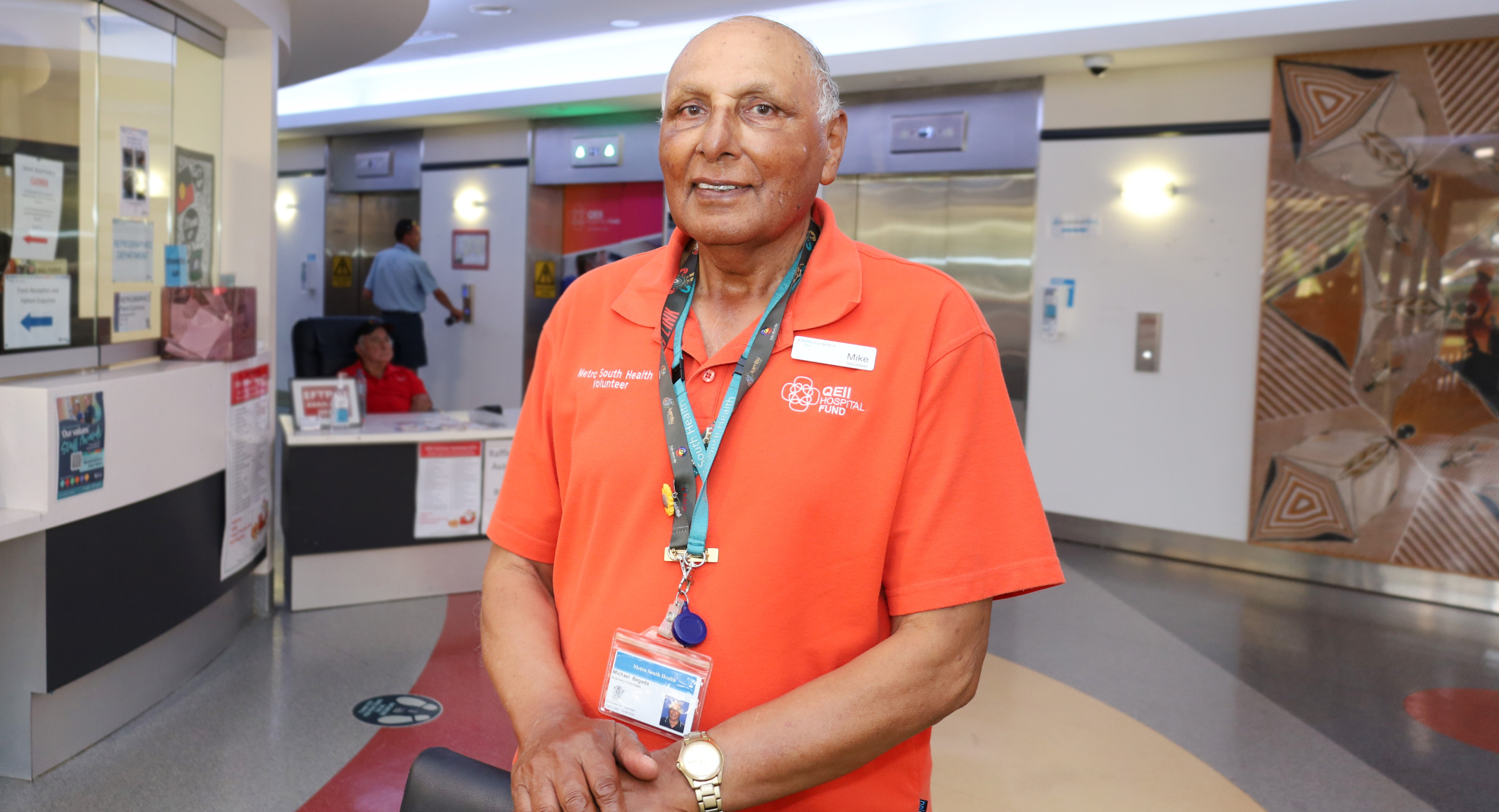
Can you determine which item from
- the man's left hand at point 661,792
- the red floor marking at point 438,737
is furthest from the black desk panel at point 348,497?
the man's left hand at point 661,792

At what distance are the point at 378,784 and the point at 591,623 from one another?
208 centimetres

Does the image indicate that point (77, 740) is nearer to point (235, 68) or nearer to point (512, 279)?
point (235, 68)

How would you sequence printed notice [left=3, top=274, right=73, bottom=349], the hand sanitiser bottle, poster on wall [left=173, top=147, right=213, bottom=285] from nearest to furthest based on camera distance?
printed notice [left=3, top=274, right=73, bottom=349]
poster on wall [left=173, top=147, right=213, bottom=285]
the hand sanitiser bottle

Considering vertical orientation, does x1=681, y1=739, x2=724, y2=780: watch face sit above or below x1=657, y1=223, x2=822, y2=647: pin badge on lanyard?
below

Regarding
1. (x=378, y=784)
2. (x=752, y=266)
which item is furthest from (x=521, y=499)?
(x=378, y=784)

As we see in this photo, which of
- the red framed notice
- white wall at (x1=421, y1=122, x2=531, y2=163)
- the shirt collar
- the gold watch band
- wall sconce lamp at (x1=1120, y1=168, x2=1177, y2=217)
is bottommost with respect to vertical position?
the gold watch band

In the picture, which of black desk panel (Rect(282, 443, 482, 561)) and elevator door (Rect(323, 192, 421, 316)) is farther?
elevator door (Rect(323, 192, 421, 316))

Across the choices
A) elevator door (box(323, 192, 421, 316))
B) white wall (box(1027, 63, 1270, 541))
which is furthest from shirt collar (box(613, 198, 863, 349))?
elevator door (box(323, 192, 421, 316))

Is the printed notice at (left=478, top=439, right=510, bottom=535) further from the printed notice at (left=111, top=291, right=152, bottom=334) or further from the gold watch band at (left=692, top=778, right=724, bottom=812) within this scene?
the gold watch band at (left=692, top=778, right=724, bottom=812)

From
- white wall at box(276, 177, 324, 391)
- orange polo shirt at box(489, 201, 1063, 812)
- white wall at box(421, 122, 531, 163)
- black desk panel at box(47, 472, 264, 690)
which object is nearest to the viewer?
orange polo shirt at box(489, 201, 1063, 812)

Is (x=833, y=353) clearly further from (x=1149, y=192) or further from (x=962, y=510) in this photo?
(x=1149, y=192)

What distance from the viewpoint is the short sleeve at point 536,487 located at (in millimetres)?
1352

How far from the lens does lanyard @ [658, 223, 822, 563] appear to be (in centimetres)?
117

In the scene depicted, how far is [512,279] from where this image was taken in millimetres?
9141
